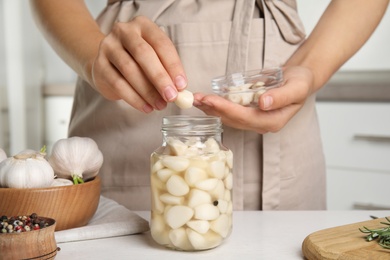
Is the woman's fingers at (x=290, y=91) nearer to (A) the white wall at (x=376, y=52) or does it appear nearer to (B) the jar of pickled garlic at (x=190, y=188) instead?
(B) the jar of pickled garlic at (x=190, y=188)

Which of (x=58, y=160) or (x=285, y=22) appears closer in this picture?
(x=58, y=160)

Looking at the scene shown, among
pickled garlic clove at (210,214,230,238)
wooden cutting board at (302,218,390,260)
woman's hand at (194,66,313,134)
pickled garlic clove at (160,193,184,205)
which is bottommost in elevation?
wooden cutting board at (302,218,390,260)

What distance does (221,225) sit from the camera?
719 millimetres

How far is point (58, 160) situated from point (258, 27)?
1.46 ft

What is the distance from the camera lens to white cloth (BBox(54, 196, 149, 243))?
757 millimetres

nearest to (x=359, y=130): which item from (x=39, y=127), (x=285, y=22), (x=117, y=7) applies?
(x=285, y=22)

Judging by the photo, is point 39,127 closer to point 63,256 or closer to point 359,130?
point 359,130

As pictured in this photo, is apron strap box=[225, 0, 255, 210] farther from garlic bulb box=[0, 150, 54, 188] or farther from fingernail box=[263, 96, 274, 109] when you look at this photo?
garlic bulb box=[0, 150, 54, 188]

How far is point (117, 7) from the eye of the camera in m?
1.14

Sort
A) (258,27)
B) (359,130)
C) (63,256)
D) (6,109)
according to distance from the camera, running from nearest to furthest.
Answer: (63,256) < (258,27) < (359,130) < (6,109)

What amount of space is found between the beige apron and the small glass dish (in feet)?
0.36

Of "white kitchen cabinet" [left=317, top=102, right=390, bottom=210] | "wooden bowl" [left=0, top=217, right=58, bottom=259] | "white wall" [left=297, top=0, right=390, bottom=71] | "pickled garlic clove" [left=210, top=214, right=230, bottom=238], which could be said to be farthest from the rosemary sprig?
"white wall" [left=297, top=0, right=390, bottom=71]

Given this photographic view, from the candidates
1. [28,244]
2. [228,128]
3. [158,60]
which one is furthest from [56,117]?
[28,244]

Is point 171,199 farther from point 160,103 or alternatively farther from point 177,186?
point 160,103
